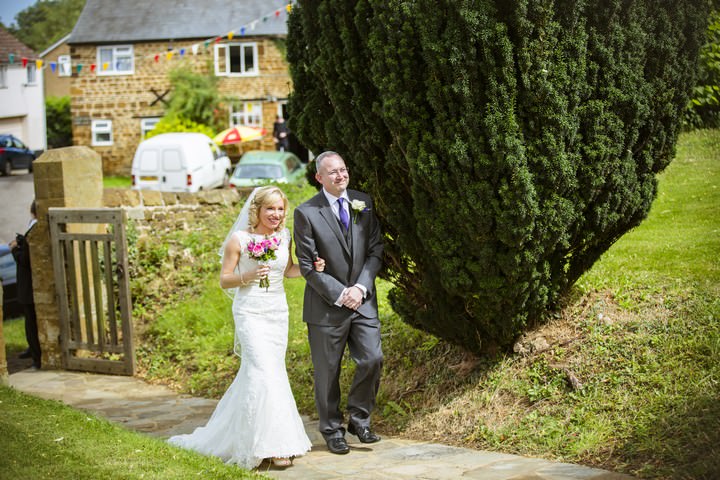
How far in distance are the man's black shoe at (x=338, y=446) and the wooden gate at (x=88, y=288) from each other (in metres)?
4.85

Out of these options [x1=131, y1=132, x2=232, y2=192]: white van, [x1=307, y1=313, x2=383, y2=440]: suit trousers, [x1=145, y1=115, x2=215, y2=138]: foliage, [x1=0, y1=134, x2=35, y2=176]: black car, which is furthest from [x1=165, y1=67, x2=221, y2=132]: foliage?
[x1=307, y1=313, x2=383, y2=440]: suit trousers

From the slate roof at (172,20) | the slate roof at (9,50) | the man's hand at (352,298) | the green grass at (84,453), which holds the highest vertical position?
the slate roof at (172,20)

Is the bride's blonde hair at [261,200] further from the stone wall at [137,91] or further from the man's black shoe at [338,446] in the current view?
the stone wall at [137,91]

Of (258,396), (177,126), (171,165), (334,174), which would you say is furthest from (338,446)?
(177,126)

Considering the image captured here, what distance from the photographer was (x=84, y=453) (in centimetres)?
587

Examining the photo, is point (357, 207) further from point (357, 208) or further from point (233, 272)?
point (233, 272)

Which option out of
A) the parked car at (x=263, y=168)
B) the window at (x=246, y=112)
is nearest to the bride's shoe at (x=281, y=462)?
the parked car at (x=263, y=168)

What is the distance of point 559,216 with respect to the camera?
618 centimetres

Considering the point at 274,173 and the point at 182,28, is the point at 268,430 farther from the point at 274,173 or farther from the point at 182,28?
the point at 182,28

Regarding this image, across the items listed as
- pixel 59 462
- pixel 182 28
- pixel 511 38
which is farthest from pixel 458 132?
pixel 182 28

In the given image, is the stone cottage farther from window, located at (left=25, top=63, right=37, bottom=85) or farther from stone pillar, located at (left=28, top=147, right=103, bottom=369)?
stone pillar, located at (left=28, top=147, right=103, bottom=369)

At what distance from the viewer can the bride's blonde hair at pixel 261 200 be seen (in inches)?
250

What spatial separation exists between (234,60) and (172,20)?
371 cm

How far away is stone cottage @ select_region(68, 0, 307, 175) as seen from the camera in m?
39.4
